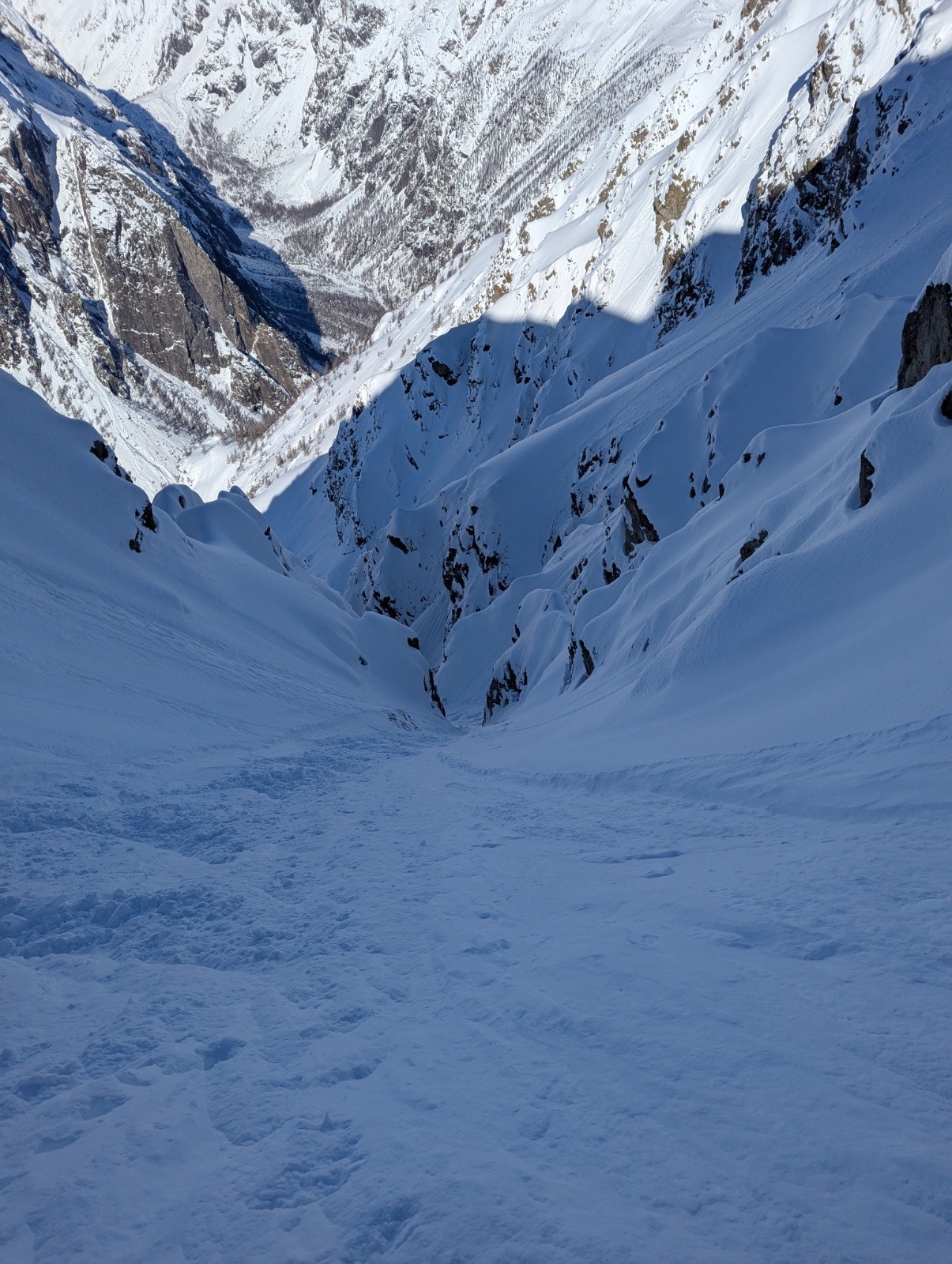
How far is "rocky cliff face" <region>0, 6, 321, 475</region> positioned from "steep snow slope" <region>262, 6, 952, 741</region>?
87.7 meters

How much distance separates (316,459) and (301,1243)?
271 ft

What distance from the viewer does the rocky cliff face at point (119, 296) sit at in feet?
430

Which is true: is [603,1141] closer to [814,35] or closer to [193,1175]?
[193,1175]

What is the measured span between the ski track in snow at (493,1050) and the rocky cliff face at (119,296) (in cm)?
12561

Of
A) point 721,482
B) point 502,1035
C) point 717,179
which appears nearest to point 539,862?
point 502,1035

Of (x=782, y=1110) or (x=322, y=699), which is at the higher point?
(x=322, y=699)

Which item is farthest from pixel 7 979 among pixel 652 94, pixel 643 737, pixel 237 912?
pixel 652 94

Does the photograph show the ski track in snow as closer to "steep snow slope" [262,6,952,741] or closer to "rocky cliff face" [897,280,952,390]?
"steep snow slope" [262,6,952,741]

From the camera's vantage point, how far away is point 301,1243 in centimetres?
190

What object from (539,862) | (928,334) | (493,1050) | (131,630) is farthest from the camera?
(131,630)

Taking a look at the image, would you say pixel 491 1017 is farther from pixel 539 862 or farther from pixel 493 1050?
pixel 539 862

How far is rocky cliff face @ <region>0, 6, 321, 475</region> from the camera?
131 metres

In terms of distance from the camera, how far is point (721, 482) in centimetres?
1648

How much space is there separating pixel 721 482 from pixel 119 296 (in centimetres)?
16063
